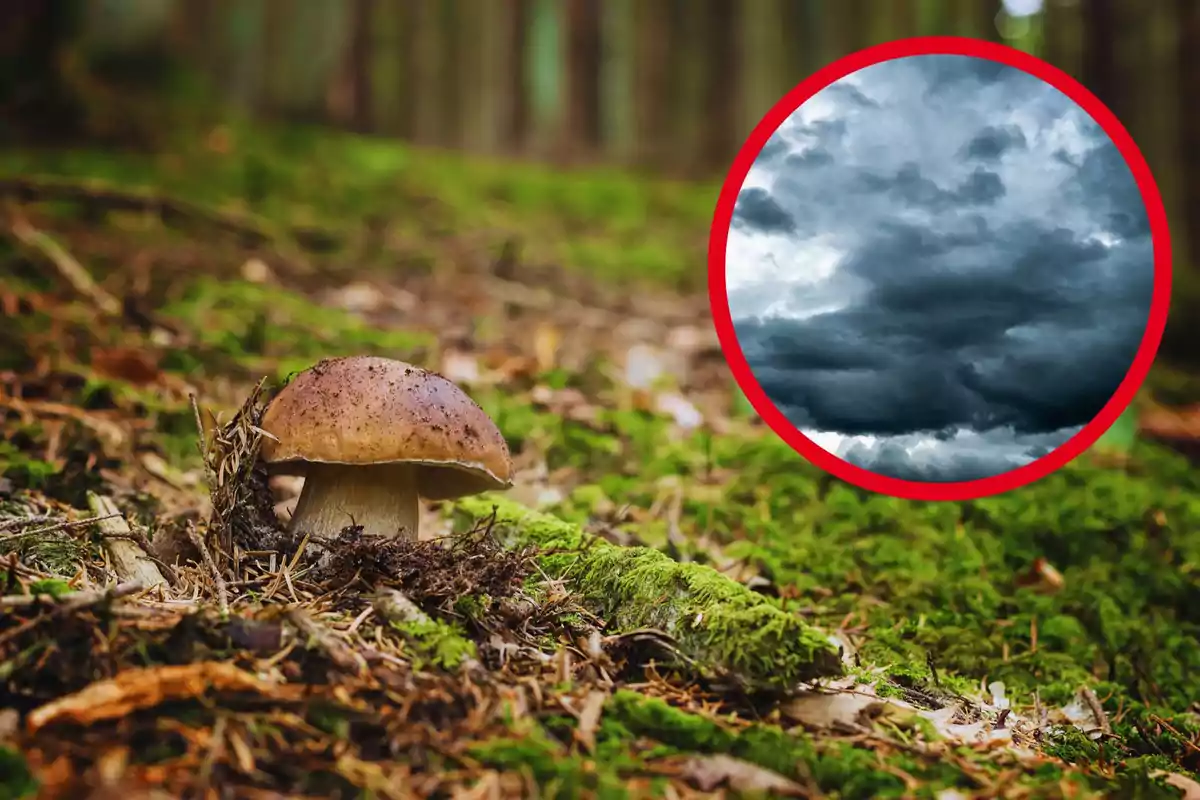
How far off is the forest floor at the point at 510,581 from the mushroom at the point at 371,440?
12cm

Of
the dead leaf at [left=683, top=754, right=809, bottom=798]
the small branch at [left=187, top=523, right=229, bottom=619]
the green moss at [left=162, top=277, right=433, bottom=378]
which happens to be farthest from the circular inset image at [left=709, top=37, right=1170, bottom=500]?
the green moss at [left=162, top=277, right=433, bottom=378]

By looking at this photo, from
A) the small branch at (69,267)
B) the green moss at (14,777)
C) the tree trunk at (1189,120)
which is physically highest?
the tree trunk at (1189,120)

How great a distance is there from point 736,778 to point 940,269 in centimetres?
171

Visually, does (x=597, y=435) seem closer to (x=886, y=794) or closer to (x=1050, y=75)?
(x=1050, y=75)

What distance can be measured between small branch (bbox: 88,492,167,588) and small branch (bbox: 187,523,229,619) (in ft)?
0.38

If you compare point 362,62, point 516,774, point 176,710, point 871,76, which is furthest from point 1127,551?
point 362,62

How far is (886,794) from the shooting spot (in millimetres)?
1743

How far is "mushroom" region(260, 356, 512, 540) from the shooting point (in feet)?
7.38

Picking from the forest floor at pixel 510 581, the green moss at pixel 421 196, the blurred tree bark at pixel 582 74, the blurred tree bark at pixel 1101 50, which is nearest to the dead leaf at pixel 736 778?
the forest floor at pixel 510 581

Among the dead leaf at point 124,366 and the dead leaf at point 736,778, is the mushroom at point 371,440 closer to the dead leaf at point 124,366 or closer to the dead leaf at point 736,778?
the dead leaf at point 736,778

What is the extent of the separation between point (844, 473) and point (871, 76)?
4.26 ft

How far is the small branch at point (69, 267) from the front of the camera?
455 cm

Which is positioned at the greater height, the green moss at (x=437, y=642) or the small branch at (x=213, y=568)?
the small branch at (x=213, y=568)

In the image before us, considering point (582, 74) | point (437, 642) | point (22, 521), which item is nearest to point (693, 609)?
point (437, 642)
